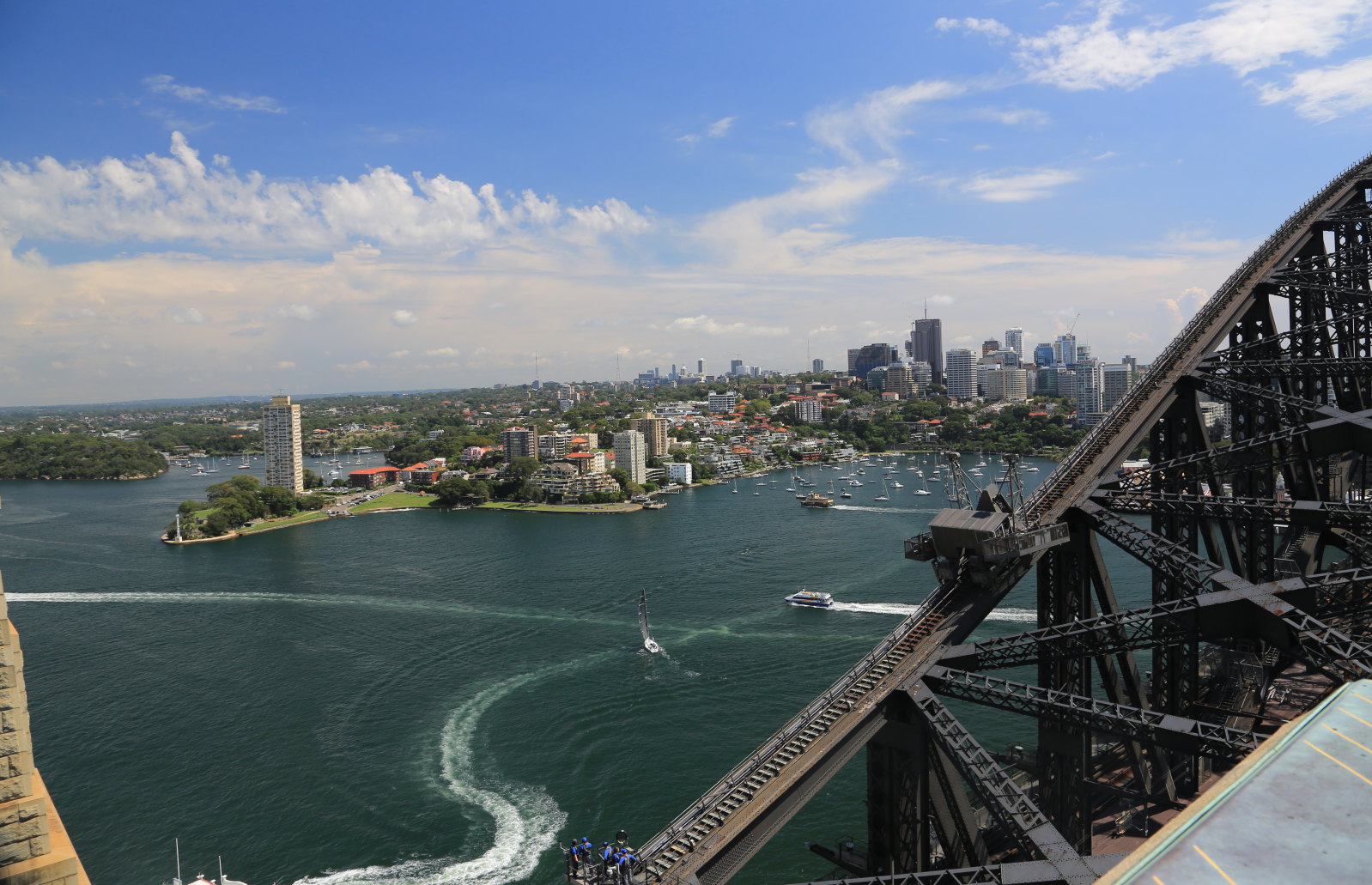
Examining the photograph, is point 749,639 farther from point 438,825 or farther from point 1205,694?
point 1205,694

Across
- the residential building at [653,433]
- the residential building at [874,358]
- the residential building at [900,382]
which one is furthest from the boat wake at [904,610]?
the residential building at [874,358]

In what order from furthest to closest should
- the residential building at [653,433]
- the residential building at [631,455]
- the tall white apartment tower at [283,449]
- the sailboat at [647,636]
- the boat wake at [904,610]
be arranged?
the residential building at [653,433] < the tall white apartment tower at [283,449] < the residential building at [631,455] < the boat wake at [904,610] < the sailboat at [647,636]

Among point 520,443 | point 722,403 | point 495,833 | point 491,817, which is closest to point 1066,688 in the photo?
point 495,833

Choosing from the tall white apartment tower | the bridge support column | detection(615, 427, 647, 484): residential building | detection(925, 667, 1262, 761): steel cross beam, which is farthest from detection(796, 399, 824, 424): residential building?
detection(925, 667, 1262, 761): steel cross beam

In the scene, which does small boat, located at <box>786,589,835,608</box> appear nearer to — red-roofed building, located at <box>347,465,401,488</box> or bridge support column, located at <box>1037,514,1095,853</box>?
bridge support column, located at <box>1037,514,1095,853</box>

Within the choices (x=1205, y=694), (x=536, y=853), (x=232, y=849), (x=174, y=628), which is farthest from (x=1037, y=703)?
(x=174, y=628)

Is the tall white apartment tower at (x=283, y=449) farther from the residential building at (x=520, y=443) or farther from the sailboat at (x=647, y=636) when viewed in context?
the sailboat at (x=647, y=636)

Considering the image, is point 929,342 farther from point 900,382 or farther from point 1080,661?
point 1080,661
